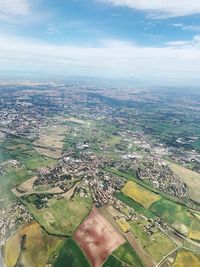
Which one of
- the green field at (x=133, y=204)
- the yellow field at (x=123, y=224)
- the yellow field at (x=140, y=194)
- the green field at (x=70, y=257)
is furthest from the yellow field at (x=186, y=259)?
the yellow field at (x=140, y=194)

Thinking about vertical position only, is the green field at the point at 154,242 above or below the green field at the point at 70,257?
below

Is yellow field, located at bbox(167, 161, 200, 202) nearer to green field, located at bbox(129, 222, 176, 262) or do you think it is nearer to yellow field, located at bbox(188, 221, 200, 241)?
yellow field, located at bbox(188, 221, 200, 241)

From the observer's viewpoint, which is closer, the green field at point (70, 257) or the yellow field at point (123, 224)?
the green field at point (70, 257)

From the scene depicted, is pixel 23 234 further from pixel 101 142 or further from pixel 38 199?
pixel 101 142

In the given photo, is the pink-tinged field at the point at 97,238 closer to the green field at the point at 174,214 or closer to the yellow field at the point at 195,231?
the green field at the point at 174,214

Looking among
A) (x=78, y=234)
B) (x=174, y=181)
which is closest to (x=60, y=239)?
(x=78, y=234)

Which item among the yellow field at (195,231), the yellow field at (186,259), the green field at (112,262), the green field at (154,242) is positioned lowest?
the yellow field at (195,231)

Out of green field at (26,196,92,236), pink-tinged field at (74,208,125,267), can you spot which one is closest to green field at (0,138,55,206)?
green field at (26,196,92,236)
